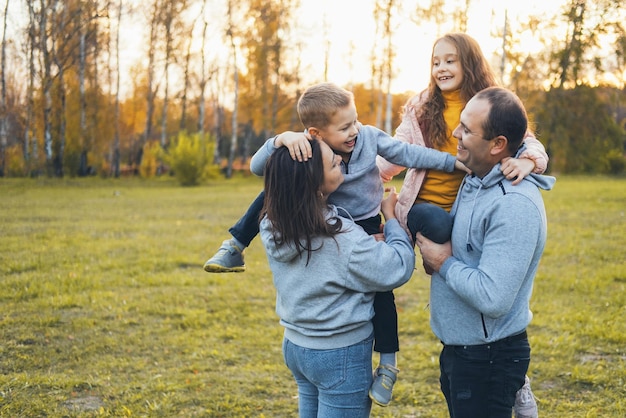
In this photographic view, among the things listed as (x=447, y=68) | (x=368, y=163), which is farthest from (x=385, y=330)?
(x=447, y=68)

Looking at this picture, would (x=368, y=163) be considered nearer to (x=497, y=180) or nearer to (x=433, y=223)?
(x=433, y=223)

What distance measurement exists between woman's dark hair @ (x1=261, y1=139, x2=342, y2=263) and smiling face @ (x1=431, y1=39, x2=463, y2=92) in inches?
34.2

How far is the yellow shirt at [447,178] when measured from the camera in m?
2.81

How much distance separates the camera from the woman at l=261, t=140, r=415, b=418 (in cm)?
229

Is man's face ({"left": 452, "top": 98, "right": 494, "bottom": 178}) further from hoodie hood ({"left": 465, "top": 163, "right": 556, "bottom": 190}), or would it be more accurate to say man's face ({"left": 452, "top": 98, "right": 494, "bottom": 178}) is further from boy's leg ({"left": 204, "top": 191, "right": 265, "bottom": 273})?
boy's leg ({"left": 204, "top": 191, "right": 265, "bottom": 273})

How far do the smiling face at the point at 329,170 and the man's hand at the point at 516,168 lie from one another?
0.62m

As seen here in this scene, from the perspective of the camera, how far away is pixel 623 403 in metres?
4.30

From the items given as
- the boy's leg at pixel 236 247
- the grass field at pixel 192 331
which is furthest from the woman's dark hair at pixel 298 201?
the grass field at pixel 192 331

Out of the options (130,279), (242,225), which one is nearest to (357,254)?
(242,225)

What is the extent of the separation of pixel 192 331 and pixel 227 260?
3170 millimetres

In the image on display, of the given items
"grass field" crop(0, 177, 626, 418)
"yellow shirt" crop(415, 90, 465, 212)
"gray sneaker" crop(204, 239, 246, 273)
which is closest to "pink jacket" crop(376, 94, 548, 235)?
"yellow shirt" crop(415, 90, 465, 212)

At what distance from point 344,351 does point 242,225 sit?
1.09m

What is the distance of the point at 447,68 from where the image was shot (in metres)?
2.84

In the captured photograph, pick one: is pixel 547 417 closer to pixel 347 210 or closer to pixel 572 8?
pixel 347 210
